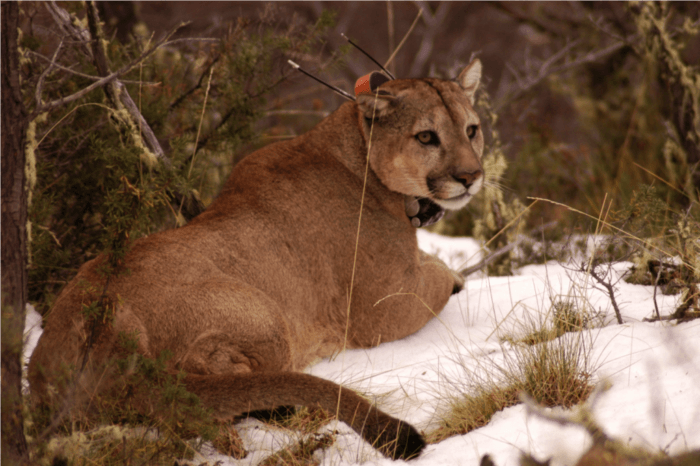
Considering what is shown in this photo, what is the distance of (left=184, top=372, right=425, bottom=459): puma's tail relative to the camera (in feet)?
8.75

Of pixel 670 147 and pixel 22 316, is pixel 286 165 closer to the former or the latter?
pixel 22 316

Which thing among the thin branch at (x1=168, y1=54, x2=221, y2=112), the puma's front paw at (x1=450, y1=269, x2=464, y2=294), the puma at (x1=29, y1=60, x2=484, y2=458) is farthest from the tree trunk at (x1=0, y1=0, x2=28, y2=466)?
the puma's front paw at (x1=450, y1=269, x2=464, y2=294)

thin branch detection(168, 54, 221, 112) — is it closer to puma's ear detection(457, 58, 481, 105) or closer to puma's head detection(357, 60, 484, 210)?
puma's head detection(357, 60, 484, 210)

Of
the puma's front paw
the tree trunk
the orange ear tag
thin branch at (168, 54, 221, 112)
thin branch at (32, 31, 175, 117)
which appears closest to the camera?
the tree trunk

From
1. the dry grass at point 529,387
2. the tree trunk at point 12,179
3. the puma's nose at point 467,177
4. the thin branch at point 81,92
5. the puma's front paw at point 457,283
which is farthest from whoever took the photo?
the puma's front paw at point 457,283

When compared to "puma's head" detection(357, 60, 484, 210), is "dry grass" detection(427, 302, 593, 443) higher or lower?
lower

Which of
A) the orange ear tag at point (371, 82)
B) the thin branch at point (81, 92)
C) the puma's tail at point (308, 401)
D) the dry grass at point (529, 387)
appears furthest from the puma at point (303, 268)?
the thin branch at point (81, 92)

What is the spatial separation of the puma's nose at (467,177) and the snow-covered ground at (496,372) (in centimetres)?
82

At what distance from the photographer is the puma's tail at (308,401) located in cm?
267

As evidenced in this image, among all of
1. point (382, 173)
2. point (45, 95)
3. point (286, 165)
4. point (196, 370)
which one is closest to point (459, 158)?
point (382, 173)

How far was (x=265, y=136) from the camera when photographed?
18.0 ft

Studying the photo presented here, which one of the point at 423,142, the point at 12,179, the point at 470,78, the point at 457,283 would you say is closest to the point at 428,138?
the point at 423,142

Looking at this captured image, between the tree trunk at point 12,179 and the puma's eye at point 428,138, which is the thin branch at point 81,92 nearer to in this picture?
the tree trunk at point 12,179

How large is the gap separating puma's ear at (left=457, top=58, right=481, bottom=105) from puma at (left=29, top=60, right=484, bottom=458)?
10mm
